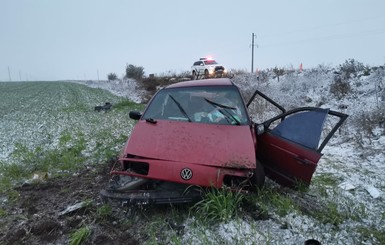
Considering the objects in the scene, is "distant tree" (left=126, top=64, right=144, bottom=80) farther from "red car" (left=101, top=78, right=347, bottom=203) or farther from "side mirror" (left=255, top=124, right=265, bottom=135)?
"side mirror" (left=255, top=124, right=265, bottom=135)

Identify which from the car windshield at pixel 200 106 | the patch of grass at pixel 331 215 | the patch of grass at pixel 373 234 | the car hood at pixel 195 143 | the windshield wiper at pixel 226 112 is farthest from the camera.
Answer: the car windshield at pixel 200 106

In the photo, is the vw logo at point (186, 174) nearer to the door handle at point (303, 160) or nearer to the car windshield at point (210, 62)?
the door handle at point (303, 160)

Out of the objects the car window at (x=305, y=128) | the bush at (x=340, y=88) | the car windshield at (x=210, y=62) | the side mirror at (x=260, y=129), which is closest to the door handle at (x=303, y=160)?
the car window at (x=305, y=128)

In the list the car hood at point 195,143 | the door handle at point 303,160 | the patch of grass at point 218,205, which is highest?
the car hood at point 195,143

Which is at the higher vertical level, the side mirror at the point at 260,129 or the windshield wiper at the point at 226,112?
the windshield wiper at the point at 226,112

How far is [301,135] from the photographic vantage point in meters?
4.51

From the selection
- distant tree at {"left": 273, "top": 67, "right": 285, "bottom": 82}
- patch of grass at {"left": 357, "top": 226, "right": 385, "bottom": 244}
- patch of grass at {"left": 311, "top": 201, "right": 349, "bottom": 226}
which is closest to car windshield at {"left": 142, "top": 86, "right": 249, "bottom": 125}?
patch of grass at {"left": 311, "top": 201, "right": 349, "bottom": 226}

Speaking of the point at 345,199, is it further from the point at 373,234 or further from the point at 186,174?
the point at 186,174

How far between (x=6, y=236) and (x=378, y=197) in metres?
4.70

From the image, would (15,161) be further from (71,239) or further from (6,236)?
(71,239)

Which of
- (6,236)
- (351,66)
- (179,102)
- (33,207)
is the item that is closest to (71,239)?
(6,236)

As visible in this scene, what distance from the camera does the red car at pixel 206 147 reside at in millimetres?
3793

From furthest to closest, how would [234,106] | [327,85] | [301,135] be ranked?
[327,85], [234,106], [301,135]

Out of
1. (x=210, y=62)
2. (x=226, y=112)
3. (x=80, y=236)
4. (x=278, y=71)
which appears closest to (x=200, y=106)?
(x=226, y=112)
